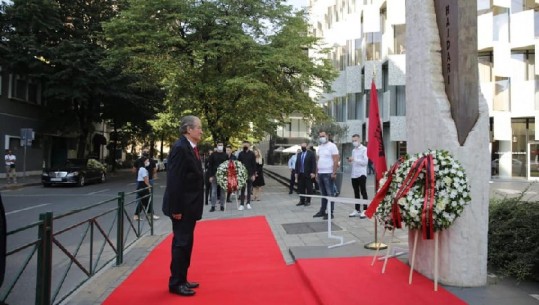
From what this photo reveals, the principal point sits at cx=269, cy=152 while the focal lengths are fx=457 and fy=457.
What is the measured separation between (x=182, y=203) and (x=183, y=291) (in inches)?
39.0

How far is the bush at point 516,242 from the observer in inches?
198

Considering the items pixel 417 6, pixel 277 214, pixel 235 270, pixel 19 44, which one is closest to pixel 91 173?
pixel 19 44

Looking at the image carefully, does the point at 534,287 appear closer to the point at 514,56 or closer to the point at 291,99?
the point at 291,99

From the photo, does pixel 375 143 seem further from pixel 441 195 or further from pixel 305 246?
pixel 441 195

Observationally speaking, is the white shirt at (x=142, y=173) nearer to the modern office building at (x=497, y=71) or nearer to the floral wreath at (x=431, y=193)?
the floral wreath at (x=431, y=193)

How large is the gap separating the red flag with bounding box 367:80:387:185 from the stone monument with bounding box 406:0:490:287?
1.38 metres

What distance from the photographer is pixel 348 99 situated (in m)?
38.8

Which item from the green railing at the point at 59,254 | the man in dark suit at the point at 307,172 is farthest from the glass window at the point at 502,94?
the green railing at the point at 59,254

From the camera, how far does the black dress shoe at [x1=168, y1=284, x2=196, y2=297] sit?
A: 5.11m

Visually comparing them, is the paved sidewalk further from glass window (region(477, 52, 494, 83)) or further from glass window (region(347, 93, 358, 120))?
glass window (region(347, 93, 358, 120))

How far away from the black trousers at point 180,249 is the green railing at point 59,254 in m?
1.16

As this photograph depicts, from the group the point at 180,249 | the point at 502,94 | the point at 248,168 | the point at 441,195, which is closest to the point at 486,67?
the point at 502,94

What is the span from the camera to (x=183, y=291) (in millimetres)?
5125

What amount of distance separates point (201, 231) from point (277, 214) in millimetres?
2956
